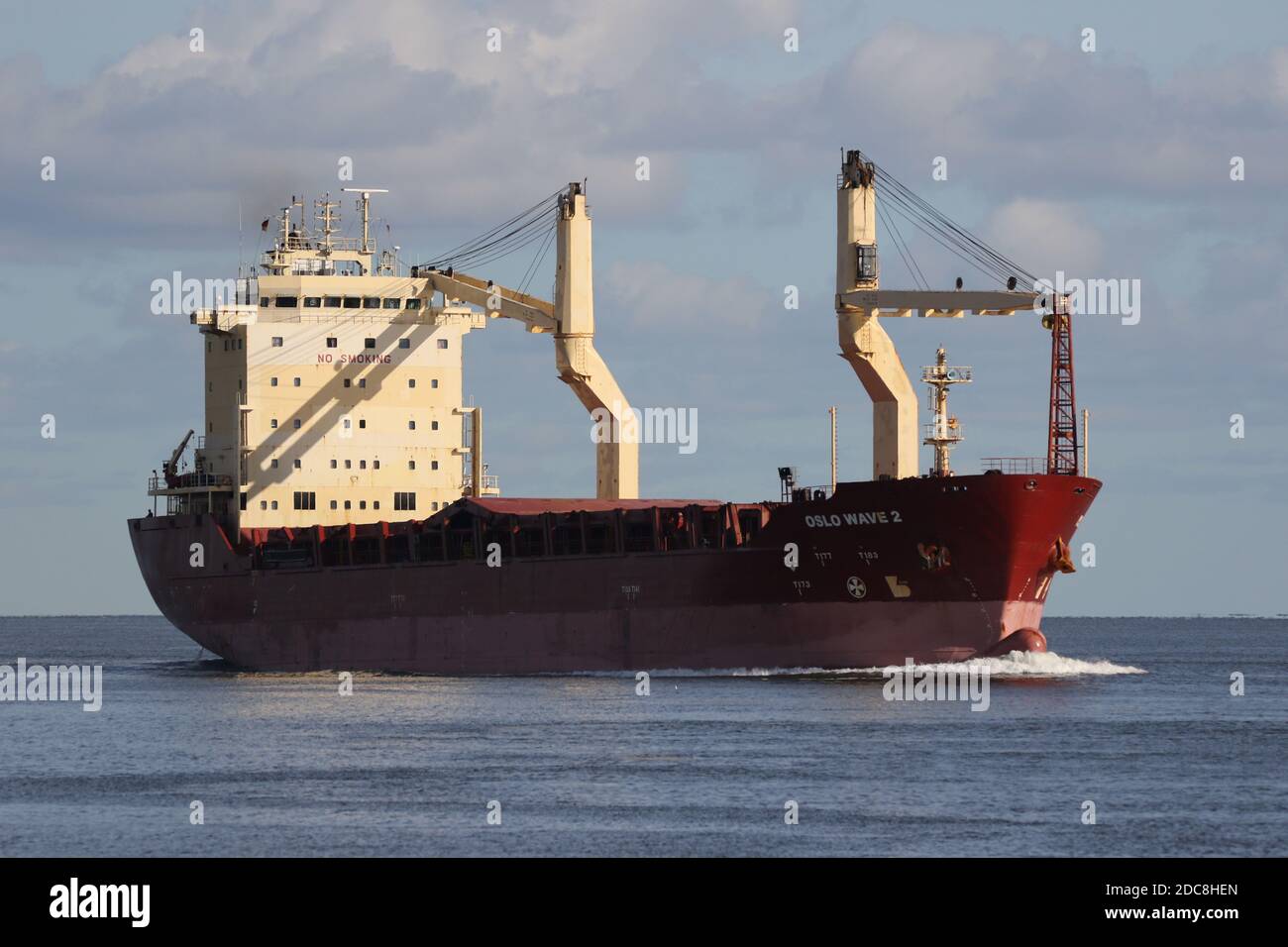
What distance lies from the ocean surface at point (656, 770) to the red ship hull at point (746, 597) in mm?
1007

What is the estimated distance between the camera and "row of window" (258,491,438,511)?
184 ft

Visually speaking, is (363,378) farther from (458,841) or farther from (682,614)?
(458,841)

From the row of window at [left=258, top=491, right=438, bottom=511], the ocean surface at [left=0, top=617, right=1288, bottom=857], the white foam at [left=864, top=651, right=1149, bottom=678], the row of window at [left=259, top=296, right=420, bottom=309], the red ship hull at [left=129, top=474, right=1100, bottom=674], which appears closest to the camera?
the ocean surface at [left=0, top=617, right=1288, bottom=857]

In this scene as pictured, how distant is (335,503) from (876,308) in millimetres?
17085

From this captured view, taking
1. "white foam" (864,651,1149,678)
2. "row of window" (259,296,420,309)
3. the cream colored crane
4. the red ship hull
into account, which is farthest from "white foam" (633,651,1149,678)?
"row of window" (259,296,420,309)

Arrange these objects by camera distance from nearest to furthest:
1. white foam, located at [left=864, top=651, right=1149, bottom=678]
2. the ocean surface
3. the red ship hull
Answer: the ocean surface
the red ship hull
white foam, located at [left=864, top=651, right=1149, bottom=678]

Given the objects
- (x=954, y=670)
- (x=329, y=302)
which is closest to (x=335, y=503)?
(x=329, y=302)

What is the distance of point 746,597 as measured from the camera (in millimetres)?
45562

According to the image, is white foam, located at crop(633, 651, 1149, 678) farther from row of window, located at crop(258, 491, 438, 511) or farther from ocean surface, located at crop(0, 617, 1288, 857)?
row of window, located at crop(258, 491, 438, 511)

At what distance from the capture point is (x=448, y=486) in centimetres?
5688

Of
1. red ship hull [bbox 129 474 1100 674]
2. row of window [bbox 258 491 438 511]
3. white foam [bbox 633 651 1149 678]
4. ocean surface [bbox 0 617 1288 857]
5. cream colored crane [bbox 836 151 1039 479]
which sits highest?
cream colored crane [bbox 836 151 1039 479]

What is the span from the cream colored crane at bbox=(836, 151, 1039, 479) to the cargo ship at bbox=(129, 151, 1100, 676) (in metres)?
0.06

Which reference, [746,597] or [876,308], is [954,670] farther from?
[876,308]
